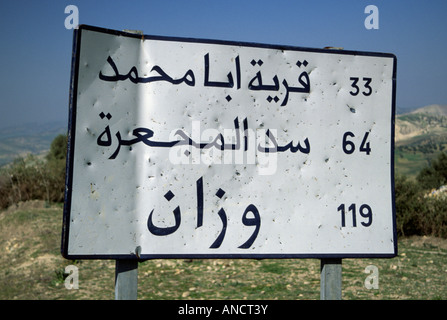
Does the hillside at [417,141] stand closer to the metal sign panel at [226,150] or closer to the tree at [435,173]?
the tree at [435,173]

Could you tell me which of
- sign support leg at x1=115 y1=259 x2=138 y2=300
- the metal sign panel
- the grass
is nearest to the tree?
the grass

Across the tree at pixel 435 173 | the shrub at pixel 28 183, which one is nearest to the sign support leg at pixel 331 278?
the shrub at pixel 28 183

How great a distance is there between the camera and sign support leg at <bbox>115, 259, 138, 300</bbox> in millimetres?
2848

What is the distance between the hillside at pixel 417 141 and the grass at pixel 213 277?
3438cm

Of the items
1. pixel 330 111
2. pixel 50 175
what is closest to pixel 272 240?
pixel 330 111

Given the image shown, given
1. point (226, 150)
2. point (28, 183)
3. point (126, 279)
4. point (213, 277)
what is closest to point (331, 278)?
point (226, 150)

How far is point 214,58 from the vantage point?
3045 mm

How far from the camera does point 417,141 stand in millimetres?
67000

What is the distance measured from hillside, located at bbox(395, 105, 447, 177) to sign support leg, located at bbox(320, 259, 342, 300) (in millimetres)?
39337

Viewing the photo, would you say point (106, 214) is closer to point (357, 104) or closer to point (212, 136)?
point (212, 136)

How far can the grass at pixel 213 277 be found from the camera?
6375mm

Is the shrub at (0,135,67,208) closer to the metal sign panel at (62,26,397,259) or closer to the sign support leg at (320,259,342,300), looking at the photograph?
the metal sign panel at (62,26,397,259)

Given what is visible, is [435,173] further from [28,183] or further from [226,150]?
[226,150]

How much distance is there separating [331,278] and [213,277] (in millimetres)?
4272
